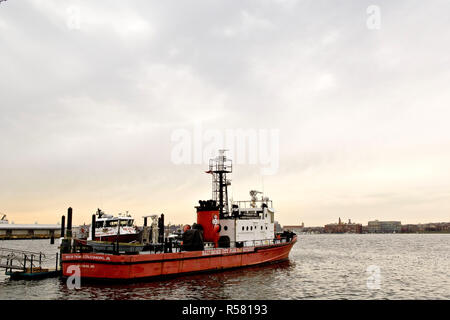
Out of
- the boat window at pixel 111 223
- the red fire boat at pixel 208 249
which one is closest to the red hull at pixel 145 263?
the red fire boat at pixel 208 249

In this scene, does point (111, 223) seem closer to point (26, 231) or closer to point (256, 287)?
point (256, 287)

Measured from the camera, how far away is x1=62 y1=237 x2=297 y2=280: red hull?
2314 centimetres

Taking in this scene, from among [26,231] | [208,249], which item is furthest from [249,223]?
[26,231]

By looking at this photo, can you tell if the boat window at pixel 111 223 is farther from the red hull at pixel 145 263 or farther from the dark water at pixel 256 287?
the red hull at pixel 145 263

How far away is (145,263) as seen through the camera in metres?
24.0

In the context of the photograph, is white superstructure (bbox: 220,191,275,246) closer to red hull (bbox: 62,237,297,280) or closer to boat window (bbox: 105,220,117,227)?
red hull (bbox: 62,237,297,280)

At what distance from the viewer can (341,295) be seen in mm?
22750

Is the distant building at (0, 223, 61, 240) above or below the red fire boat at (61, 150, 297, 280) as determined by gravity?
below

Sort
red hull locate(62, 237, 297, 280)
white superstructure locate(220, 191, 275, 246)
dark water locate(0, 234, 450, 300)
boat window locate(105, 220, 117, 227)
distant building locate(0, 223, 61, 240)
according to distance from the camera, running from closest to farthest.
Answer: dark water locate(0, 234, 450, 300) → red hull locate(62, 237, 297, 280) → white superstructure locate(220, 191, 275, 246) → boat window locate(105, 220, 117, 227) → distant building locate(0, 223, 61, 240)

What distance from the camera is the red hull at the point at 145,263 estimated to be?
2314 centimetres

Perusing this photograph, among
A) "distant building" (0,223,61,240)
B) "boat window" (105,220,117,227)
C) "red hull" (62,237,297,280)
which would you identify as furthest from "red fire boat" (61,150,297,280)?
"distant building" (0,223,61,240)
